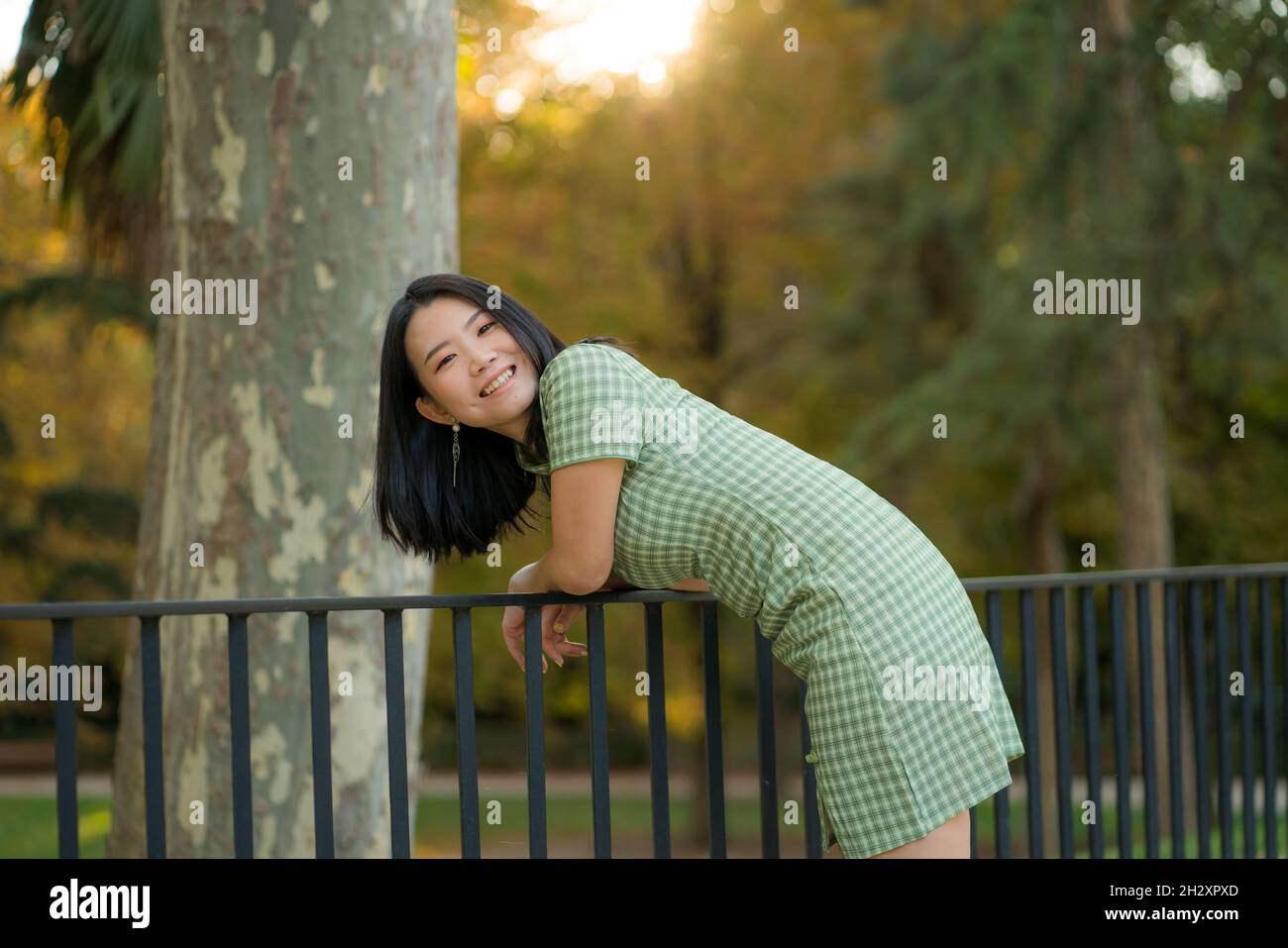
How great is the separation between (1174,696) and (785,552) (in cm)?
186

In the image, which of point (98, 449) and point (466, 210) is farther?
point (98, 449)

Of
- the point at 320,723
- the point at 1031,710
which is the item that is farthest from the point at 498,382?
the point at 1031,710

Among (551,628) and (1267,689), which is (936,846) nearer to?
(551,628)

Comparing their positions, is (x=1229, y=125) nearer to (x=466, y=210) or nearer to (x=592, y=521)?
(x=466, y=210)

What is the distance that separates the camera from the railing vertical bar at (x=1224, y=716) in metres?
3.75

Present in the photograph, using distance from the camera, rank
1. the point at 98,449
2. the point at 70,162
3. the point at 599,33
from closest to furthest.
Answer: the point at 70,162
the point at 599,33
the point at 98,449

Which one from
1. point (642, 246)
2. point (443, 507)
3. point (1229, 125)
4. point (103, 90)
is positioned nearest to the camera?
point (443, 507)

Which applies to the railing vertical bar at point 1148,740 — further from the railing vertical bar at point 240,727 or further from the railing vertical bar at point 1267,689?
the railing vertical bar at point 240,727

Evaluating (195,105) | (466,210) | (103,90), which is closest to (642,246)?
(466,210)

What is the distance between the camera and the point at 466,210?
41.4ft

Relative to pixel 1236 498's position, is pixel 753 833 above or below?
below

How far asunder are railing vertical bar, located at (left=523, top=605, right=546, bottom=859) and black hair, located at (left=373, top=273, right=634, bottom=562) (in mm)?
199
